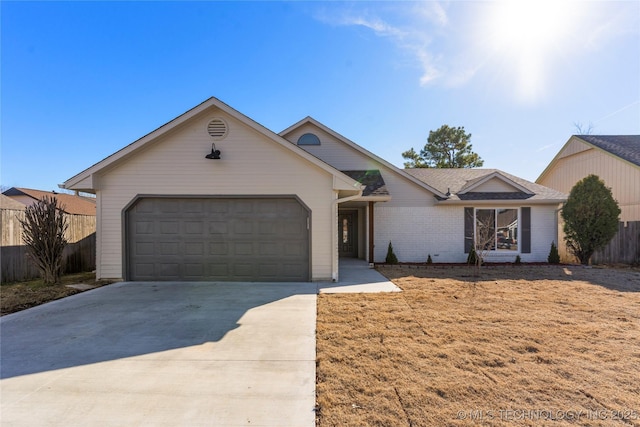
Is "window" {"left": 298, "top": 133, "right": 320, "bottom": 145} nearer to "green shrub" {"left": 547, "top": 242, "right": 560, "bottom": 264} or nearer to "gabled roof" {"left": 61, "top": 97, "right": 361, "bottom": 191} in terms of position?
"gabled roof" {"left": 61, "top": 97, "right": 361, "bottom": 191}

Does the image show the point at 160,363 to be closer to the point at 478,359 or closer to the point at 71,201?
the point at 478,359

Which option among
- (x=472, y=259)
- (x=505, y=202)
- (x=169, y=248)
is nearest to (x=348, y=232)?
(x=472, y=259)

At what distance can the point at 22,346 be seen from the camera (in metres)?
3.99

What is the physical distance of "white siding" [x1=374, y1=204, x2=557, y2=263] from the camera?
39.1ft

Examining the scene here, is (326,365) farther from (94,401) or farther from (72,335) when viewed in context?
(72,335)

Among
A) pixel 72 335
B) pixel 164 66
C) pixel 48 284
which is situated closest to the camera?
pixel 72 335

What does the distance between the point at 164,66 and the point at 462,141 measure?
93.1ft

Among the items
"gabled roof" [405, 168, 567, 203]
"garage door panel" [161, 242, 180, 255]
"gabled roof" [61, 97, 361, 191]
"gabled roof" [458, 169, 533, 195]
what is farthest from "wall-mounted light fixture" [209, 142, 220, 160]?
"gabled roof" [458, 169, 533, 195]

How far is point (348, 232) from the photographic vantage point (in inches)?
552

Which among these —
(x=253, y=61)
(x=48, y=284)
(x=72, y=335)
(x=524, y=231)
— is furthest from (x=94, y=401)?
(x=524, y=231)

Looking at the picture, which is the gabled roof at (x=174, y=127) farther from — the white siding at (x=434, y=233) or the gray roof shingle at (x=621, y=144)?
the gray roof shingle at (x=621, y=144)

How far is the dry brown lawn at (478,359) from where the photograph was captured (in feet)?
8.39

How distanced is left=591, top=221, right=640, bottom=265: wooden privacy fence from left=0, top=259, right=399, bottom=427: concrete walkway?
15.5 m

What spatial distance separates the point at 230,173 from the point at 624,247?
58.0ft
